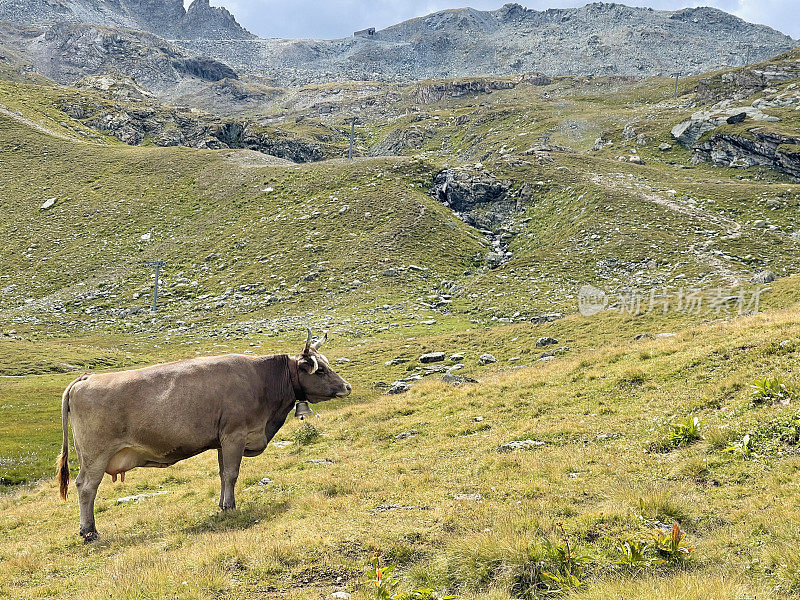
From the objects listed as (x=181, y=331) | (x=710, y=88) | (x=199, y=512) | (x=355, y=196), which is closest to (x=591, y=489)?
(x=199, y=512)

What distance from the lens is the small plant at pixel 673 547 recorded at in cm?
639

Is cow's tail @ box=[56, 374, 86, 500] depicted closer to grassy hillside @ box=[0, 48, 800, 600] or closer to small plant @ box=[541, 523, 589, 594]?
grassy hillside @ box=[0, 48, 800, 600]

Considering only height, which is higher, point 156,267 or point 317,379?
point 317,379

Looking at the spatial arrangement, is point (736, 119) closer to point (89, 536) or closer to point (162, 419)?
point (162, 419)

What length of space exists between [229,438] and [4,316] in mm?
59979

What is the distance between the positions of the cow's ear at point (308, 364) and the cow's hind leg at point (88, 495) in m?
4.85

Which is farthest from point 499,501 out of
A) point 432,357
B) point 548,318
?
point 548,318

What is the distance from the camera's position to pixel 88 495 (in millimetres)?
11109

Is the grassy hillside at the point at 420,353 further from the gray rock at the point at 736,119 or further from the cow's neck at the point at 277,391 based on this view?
the gray rock at the point at 736,119

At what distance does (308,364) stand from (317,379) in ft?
1.54

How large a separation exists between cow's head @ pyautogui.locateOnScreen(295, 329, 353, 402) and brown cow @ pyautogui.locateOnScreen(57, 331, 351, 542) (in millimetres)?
1065

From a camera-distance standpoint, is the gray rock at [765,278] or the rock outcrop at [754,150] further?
the rock outcrop at [754,150]

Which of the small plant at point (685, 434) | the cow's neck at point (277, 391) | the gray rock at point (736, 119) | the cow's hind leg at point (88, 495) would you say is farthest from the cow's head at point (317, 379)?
the gray rock at point (736, 119)

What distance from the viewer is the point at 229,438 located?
11695 mm
